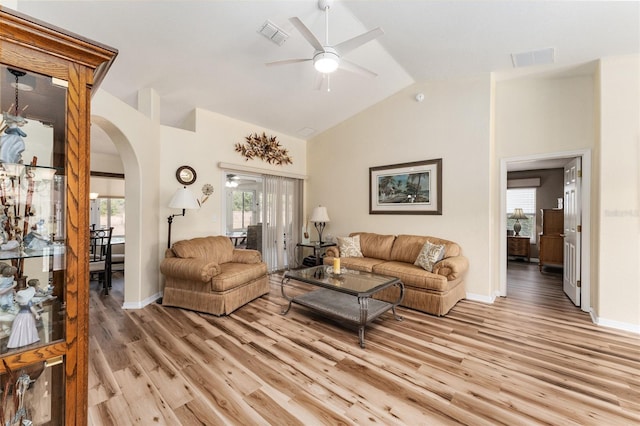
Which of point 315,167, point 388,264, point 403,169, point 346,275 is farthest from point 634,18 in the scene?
point 315,167

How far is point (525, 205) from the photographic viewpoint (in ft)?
23.4

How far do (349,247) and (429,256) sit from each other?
138cm

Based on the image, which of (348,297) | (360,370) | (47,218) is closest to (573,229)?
(348,297)

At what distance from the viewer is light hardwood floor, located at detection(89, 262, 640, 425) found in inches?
69.5

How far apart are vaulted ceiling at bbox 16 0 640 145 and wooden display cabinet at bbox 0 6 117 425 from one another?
1926 mm

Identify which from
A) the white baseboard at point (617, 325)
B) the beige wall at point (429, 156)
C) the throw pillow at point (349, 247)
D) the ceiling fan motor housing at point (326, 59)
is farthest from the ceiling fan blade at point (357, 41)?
the white baseboard at point (617, 325)

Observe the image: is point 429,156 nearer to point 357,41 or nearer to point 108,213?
point 357,41

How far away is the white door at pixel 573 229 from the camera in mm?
3631

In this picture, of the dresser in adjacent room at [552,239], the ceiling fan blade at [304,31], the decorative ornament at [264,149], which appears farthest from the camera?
the dresser in adjacent room at [552,239]

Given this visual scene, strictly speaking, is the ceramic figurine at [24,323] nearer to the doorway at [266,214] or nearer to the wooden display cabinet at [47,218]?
the wooden display cabinet at [47,218]

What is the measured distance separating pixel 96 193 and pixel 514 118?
8356 mm

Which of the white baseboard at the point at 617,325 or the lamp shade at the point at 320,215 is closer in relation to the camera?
the white baseboard at the point at 617,325

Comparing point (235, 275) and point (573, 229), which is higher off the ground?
point (573, 229)

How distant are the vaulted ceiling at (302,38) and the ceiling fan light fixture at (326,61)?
28.5 inches
